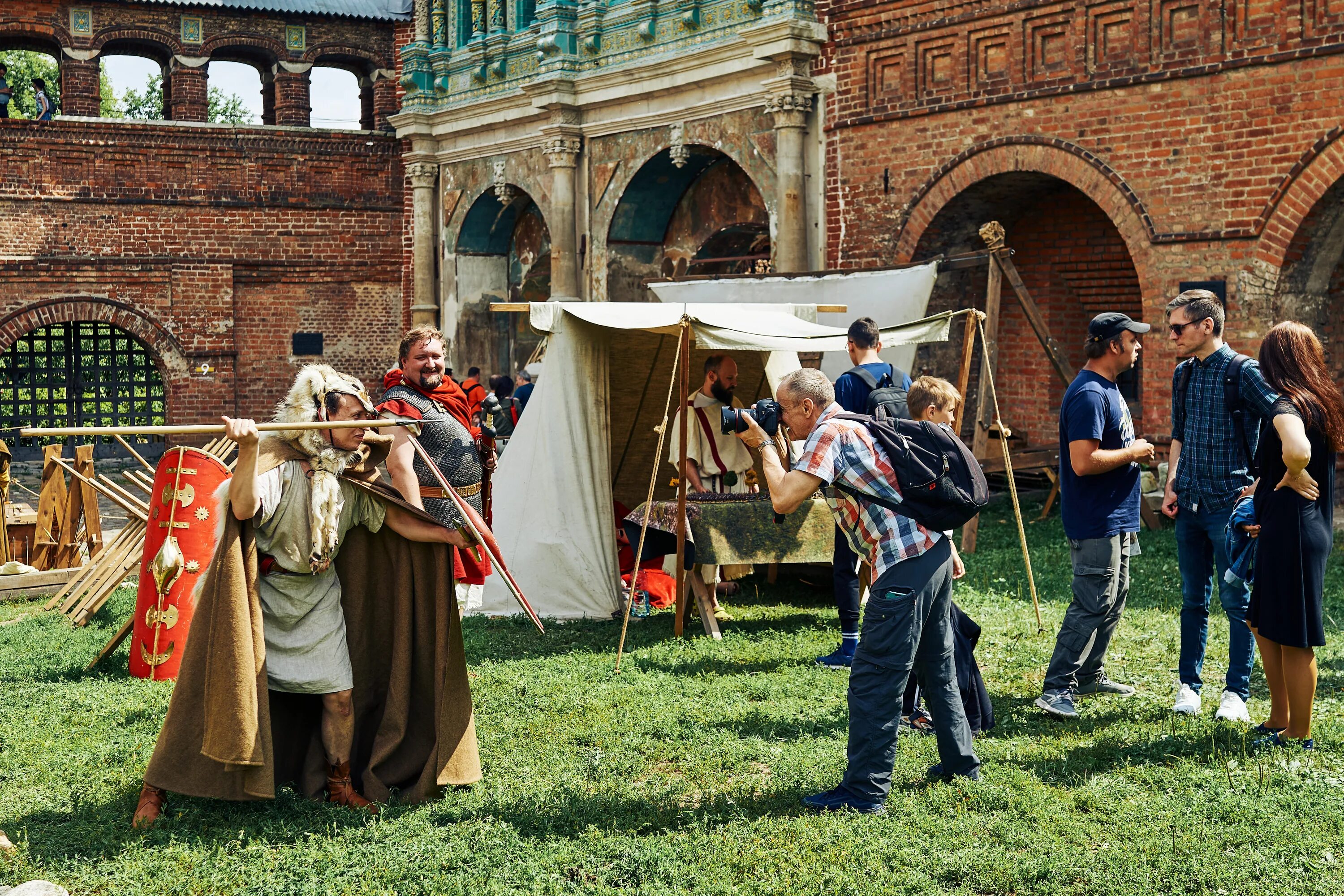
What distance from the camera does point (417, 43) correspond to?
19344 mm

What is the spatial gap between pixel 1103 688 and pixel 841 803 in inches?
80.8

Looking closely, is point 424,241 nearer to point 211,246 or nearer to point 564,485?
point 211,246

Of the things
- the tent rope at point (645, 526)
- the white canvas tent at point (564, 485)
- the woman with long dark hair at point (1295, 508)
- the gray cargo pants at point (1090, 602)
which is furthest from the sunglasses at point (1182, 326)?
the white canvas tent at point (564, 485)

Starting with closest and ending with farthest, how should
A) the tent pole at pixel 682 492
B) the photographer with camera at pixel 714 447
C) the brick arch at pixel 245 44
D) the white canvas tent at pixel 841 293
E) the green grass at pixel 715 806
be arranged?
the green grass at pixel 715 806
the tent pole at pixel 682 492
the photographer with camera at pixel 714 447
the white canvas tent at pixel 841 293
the brick arch at pixel 245 44

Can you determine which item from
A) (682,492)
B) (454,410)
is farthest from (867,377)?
(454,410)

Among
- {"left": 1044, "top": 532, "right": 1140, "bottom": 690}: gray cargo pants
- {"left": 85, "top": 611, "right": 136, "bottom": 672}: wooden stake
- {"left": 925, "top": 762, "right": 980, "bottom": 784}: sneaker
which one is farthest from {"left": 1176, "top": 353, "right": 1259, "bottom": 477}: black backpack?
{"left": 85, "top": 611, "right": 136, "bottom": 672}: wooden stake

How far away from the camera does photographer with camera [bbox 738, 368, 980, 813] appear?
173 inches

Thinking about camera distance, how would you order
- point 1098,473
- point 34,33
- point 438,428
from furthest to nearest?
point 34,33, point 438,428, point 1098,473

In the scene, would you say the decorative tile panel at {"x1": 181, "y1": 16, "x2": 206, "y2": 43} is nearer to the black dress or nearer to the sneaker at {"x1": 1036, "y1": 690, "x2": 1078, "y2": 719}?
the sneaker at {"x1": 1036, "y1": 690, "x2": 1078, "y2": 719}

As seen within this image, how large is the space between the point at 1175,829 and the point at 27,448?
2035cm

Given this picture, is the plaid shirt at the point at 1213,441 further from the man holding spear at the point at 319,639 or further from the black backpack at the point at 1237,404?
the man holding spear at the point at 319,639

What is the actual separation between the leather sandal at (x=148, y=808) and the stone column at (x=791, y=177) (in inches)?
386

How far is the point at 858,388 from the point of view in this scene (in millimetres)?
6699

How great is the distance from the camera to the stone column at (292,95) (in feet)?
72.5
